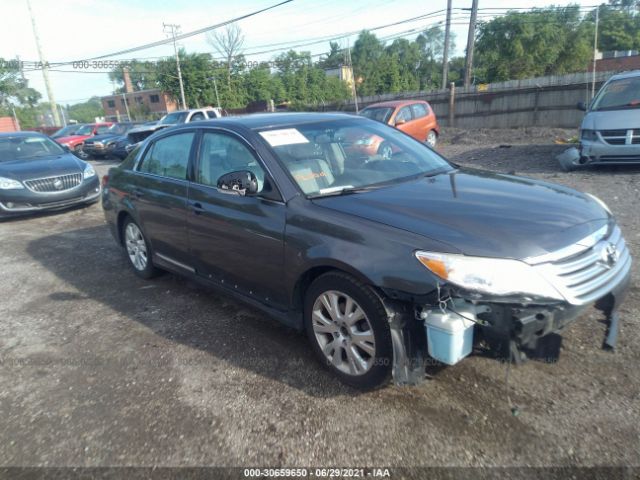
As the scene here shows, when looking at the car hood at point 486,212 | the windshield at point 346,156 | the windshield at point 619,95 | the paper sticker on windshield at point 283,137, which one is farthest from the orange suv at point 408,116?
the car hood at point 486,212

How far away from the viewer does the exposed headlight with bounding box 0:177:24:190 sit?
26.8 feet

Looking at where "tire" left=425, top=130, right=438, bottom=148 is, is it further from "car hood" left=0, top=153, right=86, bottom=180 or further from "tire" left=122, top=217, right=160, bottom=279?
"tire" left=122, top=217, right=160, bottom=279

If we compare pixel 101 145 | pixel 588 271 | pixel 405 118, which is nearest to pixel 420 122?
pixel 405 118

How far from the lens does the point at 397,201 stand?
2910 millimetres

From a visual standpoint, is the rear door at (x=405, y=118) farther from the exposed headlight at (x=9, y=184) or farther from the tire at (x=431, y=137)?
the exposed headlight at (x=9, y=184)

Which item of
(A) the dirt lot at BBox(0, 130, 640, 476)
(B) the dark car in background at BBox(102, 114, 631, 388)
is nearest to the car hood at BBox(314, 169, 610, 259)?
(B) the dark car in background at BBox(102, 114, 631, 388)

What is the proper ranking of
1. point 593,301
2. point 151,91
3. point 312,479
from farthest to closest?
point 151,91, point 593,301, point 312,479

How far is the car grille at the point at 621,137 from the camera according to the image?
8102mm

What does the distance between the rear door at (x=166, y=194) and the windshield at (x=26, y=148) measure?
605cm

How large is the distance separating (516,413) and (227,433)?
5.43ft

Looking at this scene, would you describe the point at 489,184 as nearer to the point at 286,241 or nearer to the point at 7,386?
the point at 286,241

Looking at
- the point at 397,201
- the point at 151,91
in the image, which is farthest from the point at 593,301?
the point at 151,91

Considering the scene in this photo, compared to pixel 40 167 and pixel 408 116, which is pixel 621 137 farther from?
pixel 40 167

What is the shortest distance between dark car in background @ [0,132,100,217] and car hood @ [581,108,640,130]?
32.7ft
